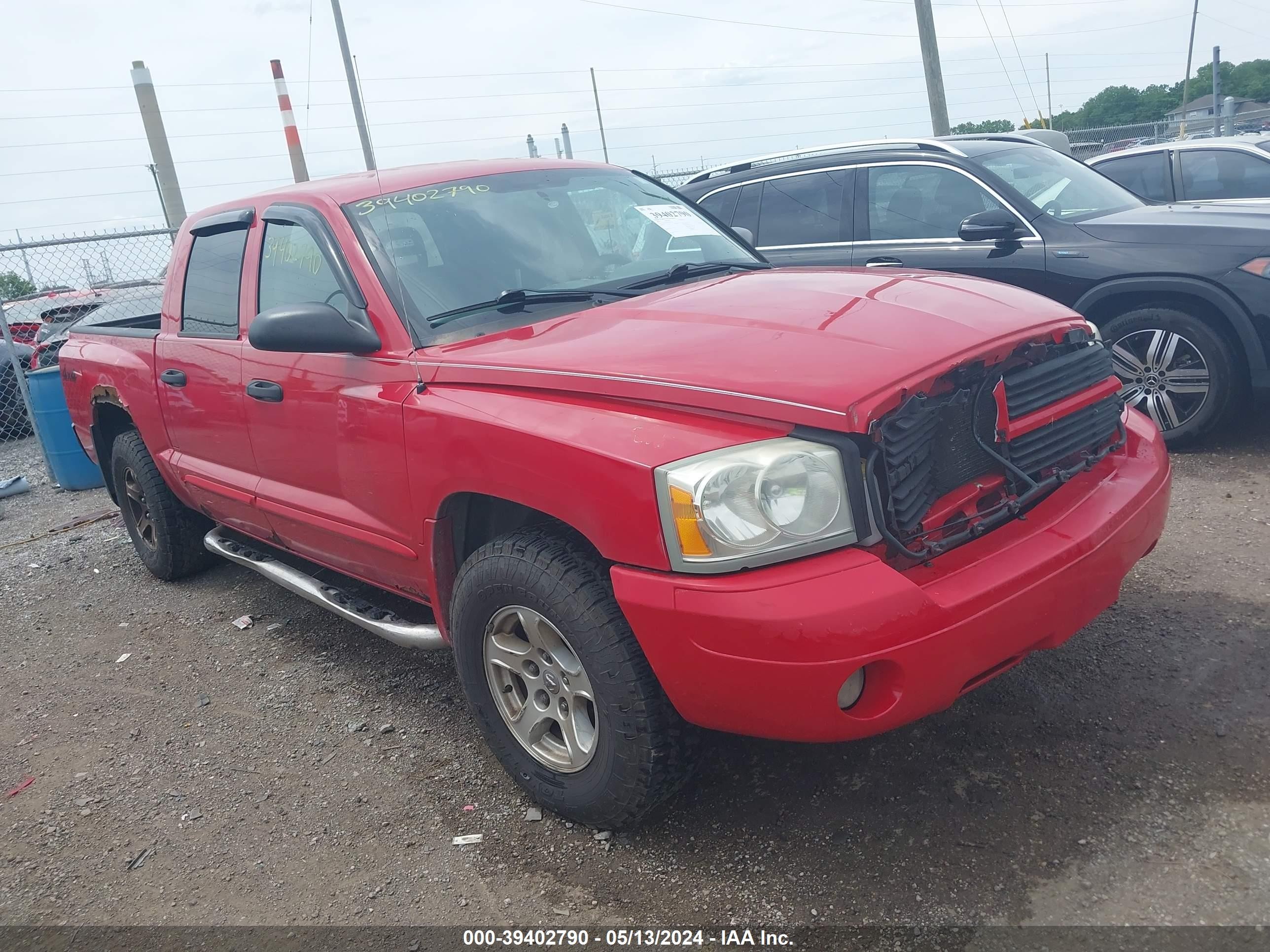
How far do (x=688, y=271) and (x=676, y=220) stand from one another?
0.47 metres

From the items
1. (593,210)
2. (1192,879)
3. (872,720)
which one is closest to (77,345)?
(593,210)

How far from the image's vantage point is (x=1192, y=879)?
226 centimetres

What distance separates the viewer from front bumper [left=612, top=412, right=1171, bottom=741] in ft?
6.97

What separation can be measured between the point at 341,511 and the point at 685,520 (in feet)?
5.19

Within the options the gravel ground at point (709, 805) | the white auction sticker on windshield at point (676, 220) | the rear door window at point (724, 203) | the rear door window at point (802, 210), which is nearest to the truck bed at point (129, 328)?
the gravel ground at point (709, 805)

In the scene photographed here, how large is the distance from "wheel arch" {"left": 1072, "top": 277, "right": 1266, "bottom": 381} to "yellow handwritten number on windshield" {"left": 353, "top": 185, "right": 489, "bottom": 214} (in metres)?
3.54

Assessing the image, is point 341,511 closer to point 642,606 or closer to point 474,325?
point 474,325

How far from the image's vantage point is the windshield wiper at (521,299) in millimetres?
3104

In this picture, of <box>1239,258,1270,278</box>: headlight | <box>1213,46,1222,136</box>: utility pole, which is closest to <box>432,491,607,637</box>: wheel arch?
<box>1239,258,1270,278</box>: headlight

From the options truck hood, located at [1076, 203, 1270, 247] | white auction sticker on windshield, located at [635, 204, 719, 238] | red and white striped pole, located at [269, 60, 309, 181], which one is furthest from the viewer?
red and white striped pole, located at [269, 60, 309, 181]

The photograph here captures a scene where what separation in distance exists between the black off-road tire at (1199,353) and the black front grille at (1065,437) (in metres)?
2.38

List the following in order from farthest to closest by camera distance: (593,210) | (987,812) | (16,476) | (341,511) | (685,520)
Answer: (16,476) → (593,210) → (341,511) → (987,812) → (685,520)

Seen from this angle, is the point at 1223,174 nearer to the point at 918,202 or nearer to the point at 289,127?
the point at 918,202

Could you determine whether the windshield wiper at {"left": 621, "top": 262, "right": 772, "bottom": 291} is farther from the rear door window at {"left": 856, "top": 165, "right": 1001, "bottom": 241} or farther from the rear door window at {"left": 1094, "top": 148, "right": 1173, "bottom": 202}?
the rear door window at {"left": 1094, "top": 148, "right": 1173, "bottom": 202}
